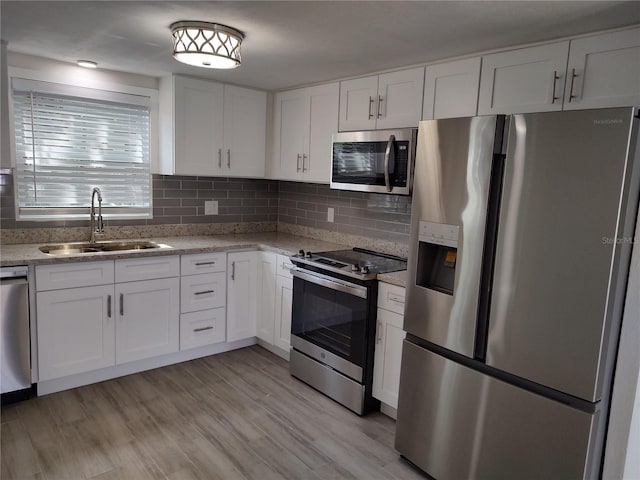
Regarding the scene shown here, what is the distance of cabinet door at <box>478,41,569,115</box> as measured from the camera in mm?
2084

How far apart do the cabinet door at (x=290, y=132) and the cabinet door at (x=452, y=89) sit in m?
1.16

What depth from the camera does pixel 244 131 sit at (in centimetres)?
374

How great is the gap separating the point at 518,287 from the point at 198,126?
104 inches

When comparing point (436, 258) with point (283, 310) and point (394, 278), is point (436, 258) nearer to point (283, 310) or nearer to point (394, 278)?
point (394, 278)

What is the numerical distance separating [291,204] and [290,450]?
2360 mm

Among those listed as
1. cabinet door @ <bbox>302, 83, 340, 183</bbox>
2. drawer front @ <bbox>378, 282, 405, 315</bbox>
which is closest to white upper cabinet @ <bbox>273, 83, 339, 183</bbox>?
cabinet door @ <bbox>302, 83, 340, 183</bbox>

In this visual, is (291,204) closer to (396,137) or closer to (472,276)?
(396,137)

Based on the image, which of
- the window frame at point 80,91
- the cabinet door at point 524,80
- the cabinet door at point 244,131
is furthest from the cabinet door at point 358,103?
the window frame at point 80,91

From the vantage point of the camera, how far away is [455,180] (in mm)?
1967

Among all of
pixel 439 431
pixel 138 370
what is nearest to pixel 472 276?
pixel 439 431

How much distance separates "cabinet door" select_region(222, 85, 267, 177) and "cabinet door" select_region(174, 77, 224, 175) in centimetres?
7

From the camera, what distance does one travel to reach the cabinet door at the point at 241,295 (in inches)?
138

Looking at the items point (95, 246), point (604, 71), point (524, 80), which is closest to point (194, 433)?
point (95, 246)

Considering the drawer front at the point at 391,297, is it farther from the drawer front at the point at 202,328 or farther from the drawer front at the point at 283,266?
the drawer front at the point at 202,328
